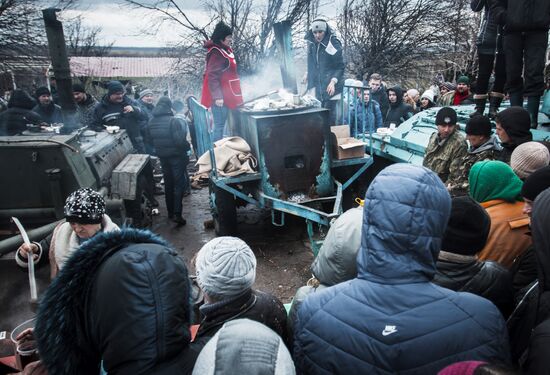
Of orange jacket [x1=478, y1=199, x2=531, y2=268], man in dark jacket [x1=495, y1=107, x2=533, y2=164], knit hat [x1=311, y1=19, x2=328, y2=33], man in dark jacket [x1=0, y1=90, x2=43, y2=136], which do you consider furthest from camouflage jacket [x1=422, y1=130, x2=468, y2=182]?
man in dark jacket [x1=0, y1=90, x2=43, y2=136]

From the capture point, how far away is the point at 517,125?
11.5 feet

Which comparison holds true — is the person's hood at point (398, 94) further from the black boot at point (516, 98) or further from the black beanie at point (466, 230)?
the black beanie at point (466, 230)

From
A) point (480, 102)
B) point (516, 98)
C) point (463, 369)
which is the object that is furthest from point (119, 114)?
point (463, 369)

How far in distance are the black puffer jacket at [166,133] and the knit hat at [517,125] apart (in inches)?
178

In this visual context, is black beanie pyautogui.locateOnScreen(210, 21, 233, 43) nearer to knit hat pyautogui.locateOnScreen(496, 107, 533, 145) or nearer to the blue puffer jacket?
knit hat pyautogui.locateOnScreen(496, 107, 533, 145)

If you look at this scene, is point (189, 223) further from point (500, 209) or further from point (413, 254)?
point (413, 254)

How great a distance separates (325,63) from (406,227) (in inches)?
251

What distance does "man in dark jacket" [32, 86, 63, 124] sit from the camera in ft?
27.1

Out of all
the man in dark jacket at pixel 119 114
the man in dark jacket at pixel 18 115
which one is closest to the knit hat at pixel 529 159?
the man in dark jacket at pixel 119 114

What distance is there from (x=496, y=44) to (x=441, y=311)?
16.9ft

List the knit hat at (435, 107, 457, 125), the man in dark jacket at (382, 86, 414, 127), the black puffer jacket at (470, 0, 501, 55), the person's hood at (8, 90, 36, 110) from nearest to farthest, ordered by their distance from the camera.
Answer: the knit hat at (435, 107, 457, 125)
the black puffer jacket at (470, 0, 501, 55)
the person's hood at (8, 90, 36, 110)
the man in dark jacket at (382, 86, 414, 127)

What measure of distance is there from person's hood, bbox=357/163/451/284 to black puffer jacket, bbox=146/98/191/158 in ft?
17.6

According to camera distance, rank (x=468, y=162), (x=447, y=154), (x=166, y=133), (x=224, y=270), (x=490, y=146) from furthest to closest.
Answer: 1. (x=166, y=133)
2. (x=447, y=154)
3. (x=468, y=162)
4. (x=490, y=146)
5. (x=224, y=270)

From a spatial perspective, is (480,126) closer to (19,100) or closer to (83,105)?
(19,100)
